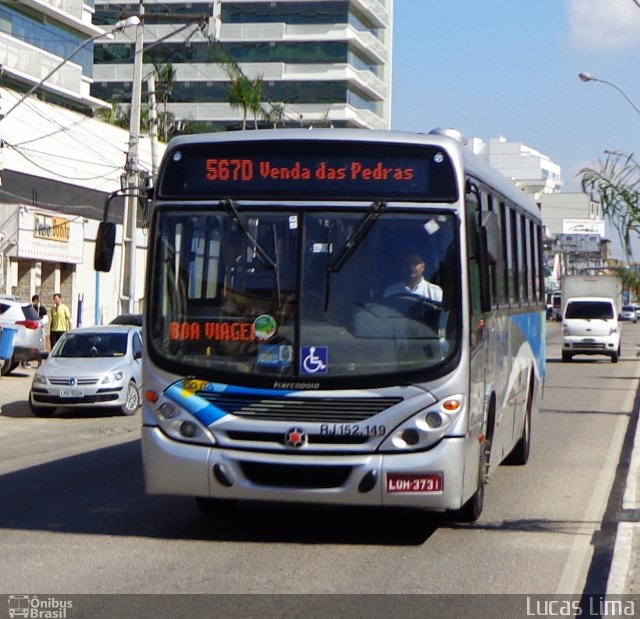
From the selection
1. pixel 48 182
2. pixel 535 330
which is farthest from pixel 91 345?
pixel 48 182

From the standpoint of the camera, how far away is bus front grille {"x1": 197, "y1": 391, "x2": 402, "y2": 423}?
364 inches

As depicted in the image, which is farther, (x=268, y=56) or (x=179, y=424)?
(x=268, y=56)

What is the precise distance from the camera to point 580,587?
8.25 m

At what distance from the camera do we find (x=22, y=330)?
94.6ft

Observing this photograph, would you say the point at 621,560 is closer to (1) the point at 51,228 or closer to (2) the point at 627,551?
(2) the point at 627,551

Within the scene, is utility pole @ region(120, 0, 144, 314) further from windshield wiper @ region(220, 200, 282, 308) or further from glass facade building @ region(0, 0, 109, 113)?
windshield wiper @ region(220, 200, 282, 308)

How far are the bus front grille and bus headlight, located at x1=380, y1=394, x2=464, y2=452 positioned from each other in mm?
193

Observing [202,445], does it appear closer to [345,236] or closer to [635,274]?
[345,236]

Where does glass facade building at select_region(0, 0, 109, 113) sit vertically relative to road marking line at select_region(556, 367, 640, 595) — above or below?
above

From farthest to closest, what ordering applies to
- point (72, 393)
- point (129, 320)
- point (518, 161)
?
point (518, 161), point (129, 320), point (72, 393)

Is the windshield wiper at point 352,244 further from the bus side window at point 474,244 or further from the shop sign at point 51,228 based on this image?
the shop sign at point 51,228

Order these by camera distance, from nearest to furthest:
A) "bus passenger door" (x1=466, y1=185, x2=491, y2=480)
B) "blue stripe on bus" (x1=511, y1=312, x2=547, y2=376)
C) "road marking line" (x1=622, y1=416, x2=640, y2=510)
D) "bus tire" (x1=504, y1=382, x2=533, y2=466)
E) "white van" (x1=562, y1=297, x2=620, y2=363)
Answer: "bus passenger door" (x1=466, y1=185, x2=491, y2=480) < "road marking line" (x1=622, y1=416, x2=640, y2=510) < "blue stripe on bus" (x1=511, y1=312, x2=547, y2=376) < "bus tire" (x1=504, y1=382, x2=533, y2=466) < "white van" (x1=562, y1=297, x2=620, y2=363)

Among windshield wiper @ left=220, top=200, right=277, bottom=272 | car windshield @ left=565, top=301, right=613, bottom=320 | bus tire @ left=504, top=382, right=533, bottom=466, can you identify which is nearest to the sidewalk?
bus tire @ left=504, top=382, right=533, bottom=466

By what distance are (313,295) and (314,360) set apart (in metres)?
0.48
